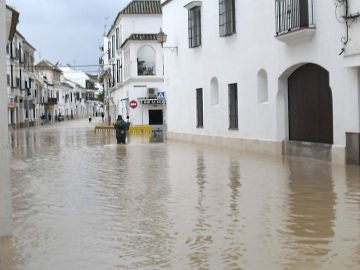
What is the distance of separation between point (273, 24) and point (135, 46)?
84.5ft

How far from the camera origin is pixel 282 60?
16.9m

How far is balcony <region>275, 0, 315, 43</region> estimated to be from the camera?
1504 cm

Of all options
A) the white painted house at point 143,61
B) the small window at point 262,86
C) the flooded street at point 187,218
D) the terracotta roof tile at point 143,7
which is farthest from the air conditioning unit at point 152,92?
the flooded street at point 187,218

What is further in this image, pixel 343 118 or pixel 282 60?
pixel 282 60

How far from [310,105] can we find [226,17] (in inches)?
246

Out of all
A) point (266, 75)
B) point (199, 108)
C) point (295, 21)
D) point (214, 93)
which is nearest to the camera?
point (295, 21)

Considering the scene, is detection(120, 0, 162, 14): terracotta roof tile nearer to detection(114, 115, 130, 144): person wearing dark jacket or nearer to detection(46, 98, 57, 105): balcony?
detection(114, 115, 130, 144): person wearing dark jacket

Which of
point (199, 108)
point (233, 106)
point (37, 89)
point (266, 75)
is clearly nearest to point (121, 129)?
point (199, 108)

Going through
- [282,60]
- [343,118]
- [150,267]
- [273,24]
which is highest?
[273,24]

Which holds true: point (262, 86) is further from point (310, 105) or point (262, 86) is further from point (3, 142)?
point (3, 142)

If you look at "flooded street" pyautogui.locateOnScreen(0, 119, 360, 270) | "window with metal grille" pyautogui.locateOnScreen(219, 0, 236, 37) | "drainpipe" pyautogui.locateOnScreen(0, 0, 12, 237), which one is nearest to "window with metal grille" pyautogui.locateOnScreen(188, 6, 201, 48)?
"window with metal grille" pyautogui.locateOnScreen(219, 0, 236, 37)

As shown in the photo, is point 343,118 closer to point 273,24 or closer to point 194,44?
point 273,24

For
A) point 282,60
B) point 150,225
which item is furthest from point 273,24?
point 150,225

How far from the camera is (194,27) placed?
2425 centimetres
